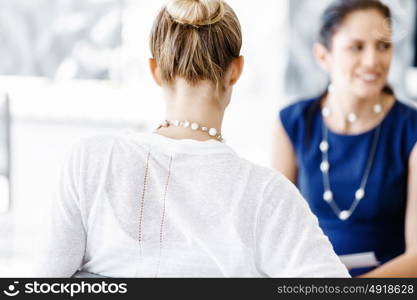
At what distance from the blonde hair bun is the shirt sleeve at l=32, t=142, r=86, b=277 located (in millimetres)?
221

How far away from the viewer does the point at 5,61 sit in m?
2.53

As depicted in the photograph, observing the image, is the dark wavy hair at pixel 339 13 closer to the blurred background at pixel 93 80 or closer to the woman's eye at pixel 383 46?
the woman's eye at pixel 383 46

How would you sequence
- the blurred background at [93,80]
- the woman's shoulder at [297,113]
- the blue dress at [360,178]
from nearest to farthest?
the blue dress at [360,178]
the woman's shoulder at [297,113]
the blurred background at [93,80]

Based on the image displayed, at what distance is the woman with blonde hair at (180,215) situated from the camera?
754 millimetres

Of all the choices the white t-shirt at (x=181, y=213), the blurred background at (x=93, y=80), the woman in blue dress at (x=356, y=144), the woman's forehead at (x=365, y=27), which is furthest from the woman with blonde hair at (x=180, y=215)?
the blurred background at (x=93, y=80)

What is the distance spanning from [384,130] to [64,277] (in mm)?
927

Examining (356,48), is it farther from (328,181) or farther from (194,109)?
(194,109)

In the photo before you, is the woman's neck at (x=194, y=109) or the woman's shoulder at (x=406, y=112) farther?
the woman's shoulder at (x=406, y=112)

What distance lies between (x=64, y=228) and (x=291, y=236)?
292mm

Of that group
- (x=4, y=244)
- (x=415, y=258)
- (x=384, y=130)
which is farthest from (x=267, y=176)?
(x=4, y=244)

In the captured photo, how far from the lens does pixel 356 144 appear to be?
146 cm

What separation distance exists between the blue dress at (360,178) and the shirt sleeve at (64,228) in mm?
783

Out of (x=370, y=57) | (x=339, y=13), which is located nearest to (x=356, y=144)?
(x=370, y=57)
